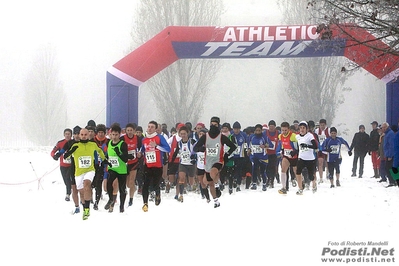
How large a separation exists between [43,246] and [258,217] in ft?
12.3

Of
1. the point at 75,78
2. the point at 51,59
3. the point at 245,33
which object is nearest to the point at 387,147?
the point at 245,33

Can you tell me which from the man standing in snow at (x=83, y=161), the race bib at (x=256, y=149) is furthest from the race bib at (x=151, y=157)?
the race bib at (x=256, y=149)

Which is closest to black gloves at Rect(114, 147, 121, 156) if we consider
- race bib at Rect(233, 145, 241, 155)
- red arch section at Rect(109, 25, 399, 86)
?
race bib at Rect(233, 145, 241, 155)

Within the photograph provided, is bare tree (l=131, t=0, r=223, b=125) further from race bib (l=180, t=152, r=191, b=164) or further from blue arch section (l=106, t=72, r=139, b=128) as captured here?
race bib (l=180, t=152, r=191, b=164)

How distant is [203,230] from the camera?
731 centimetres

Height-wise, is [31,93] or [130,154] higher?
[31,93]

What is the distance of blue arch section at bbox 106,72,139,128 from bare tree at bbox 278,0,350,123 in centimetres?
1659

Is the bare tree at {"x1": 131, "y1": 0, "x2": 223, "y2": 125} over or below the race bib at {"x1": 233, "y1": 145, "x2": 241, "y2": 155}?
over

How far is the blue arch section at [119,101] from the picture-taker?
14484mm

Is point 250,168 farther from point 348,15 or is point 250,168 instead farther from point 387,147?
point 348,15

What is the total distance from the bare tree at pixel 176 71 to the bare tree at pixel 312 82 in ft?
17.9

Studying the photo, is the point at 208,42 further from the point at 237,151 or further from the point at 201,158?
the point at 201,158

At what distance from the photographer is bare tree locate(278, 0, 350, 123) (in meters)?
28.4

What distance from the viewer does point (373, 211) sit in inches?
360
